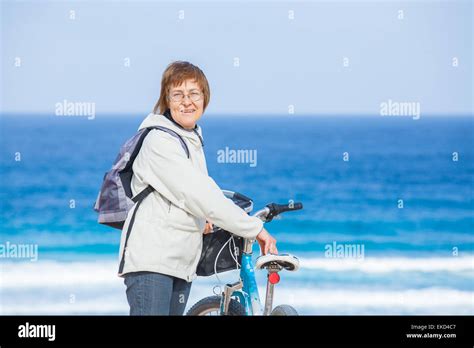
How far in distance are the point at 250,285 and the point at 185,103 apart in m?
0.85

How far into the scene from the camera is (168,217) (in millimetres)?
3746

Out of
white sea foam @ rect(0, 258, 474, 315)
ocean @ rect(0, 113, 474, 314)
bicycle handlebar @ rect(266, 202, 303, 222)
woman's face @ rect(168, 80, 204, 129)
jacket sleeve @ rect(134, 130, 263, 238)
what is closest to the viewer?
jacket sleeve @ rect(134, 130, 263, 238)

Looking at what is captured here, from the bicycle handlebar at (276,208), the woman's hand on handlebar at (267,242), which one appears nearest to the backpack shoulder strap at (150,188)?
the woman's hand on handlebar at (267,242)

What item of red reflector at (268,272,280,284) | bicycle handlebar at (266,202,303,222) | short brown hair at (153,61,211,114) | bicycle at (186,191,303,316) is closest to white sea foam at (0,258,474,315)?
bicycle at (186,191,303,316)

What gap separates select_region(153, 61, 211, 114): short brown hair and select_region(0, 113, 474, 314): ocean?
3826mm

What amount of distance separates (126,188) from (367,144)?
46.5ft

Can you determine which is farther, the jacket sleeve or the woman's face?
the woman's face

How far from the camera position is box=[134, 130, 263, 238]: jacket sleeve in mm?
3705

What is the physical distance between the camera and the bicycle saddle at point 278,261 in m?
3.79

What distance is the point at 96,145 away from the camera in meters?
16.1

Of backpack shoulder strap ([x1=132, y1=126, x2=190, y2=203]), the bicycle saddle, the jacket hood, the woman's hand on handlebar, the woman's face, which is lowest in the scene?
the bicycle saddle

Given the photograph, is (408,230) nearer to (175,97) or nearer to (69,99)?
(69,99)

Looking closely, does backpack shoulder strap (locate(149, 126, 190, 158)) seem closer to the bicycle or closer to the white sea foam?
the bicycle
